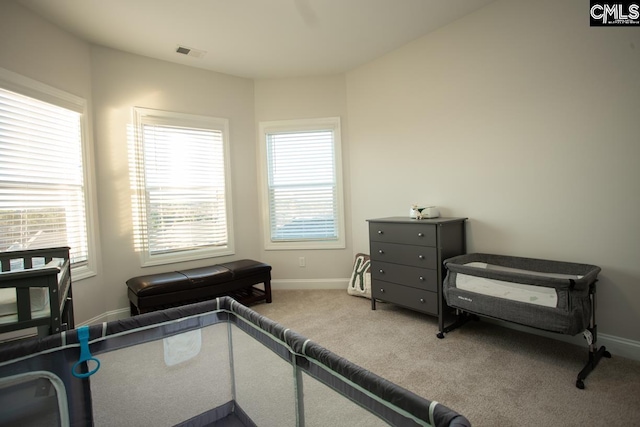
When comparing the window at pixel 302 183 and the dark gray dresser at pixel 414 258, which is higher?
the window at pixel 302 183

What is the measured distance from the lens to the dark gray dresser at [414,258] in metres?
2.68

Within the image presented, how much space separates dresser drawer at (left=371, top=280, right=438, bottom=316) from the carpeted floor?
0.56 ft

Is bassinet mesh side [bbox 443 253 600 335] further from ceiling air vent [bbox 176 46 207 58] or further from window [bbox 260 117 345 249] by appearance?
ceiling air vent [bbox 176 46 207 58]

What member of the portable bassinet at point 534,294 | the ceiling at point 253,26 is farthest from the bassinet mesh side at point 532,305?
the ceiling at point 253,26

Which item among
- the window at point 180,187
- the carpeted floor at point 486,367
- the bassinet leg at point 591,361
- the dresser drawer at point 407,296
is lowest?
the carpeted floor at point 486,367

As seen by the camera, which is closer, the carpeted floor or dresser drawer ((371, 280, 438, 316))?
the carpeted floor

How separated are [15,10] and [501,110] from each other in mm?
3909

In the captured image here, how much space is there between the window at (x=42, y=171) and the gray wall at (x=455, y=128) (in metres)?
0.16

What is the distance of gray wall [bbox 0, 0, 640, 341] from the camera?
2.20 metres

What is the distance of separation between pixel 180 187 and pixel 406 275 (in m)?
2.64

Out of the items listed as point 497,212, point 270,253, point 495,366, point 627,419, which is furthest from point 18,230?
point 627,419

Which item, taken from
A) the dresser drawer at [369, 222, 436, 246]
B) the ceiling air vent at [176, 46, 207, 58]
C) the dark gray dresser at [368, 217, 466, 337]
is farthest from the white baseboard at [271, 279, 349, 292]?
the ceiling air vent at [176, 46, 207, 58]

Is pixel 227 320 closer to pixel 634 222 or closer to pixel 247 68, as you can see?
pixel 634 222

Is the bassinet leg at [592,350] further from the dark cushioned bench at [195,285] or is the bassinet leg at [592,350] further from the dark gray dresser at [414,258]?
the dark cushioned bench at [195,285]
